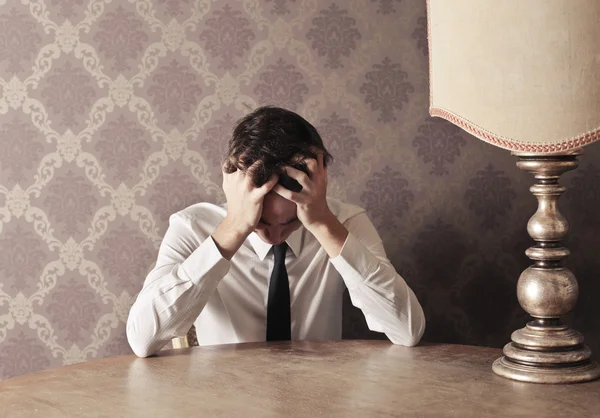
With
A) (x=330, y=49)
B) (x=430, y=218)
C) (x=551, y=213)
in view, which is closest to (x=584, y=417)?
(x=551, y=213)

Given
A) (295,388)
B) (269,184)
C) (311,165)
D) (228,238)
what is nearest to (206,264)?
(228,238)

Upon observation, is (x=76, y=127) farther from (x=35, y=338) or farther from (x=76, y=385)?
(x=76, y=385)

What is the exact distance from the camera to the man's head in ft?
6.54

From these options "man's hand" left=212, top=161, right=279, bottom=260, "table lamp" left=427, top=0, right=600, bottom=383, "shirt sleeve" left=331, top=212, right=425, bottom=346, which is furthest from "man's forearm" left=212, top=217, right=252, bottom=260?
"table lamp" left=427, top=0, right=600, bottom=383

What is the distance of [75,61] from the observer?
2.60m

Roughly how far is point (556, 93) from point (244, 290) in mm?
1166

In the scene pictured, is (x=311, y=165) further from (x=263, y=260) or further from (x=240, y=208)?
(x=263, y=260)

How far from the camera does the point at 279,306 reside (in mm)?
2283

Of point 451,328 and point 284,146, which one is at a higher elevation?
point 284,146

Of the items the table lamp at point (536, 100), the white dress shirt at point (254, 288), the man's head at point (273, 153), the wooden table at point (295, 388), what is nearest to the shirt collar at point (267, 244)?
the white dress shirt at point (254, 288)

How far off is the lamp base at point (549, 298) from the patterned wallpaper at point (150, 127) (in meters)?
1.14

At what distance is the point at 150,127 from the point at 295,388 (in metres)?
1.30

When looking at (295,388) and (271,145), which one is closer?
(295,388)

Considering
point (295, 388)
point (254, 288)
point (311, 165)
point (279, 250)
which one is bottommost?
point (295, 388)
